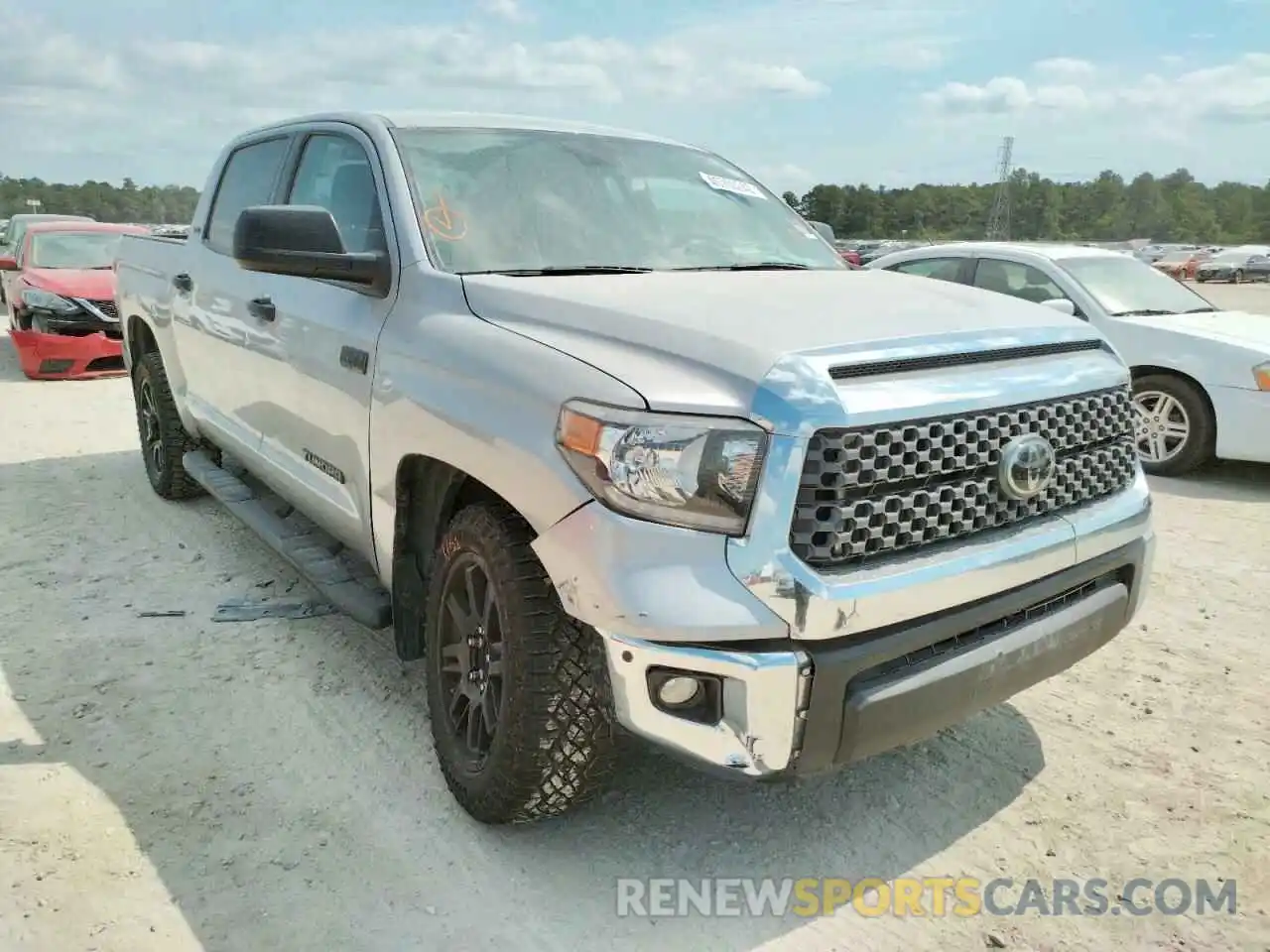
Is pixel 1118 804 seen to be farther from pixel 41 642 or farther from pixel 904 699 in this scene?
pixel 41 642

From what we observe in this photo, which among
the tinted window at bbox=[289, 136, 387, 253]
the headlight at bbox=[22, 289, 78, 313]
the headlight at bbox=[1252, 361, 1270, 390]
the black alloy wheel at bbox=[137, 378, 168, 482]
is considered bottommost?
the black alloy wheel at bbox=[137, 378, 168, 482]

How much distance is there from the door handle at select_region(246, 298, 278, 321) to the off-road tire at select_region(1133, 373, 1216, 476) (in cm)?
566

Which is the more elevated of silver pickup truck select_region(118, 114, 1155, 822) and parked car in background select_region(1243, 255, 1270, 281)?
silver pickup truck select_region(118, 114, 1155, 822)

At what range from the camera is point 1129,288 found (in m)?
7.80

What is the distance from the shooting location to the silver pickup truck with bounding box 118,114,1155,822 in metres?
2.16

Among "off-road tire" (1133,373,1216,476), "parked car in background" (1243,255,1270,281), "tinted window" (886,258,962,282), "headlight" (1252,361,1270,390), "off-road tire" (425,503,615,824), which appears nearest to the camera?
"off-road tire" (425,503,615,824)

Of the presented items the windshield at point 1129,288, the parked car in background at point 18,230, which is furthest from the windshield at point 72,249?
the windshield at point 1129,288

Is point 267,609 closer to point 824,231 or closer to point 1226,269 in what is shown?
point 824,231

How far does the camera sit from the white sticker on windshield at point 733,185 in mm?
3943

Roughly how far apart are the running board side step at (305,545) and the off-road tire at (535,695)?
828 millimetres

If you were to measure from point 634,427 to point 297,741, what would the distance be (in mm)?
1789

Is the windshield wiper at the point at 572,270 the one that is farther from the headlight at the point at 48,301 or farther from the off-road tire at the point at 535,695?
the headlight at the point at 48,301

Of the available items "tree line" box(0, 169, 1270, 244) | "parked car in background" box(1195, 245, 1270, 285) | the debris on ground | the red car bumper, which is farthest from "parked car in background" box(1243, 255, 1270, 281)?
the debris on ground

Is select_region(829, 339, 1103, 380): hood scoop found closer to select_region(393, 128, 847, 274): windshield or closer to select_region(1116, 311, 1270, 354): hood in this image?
select_region(393, 128, 847, 274): windshield
